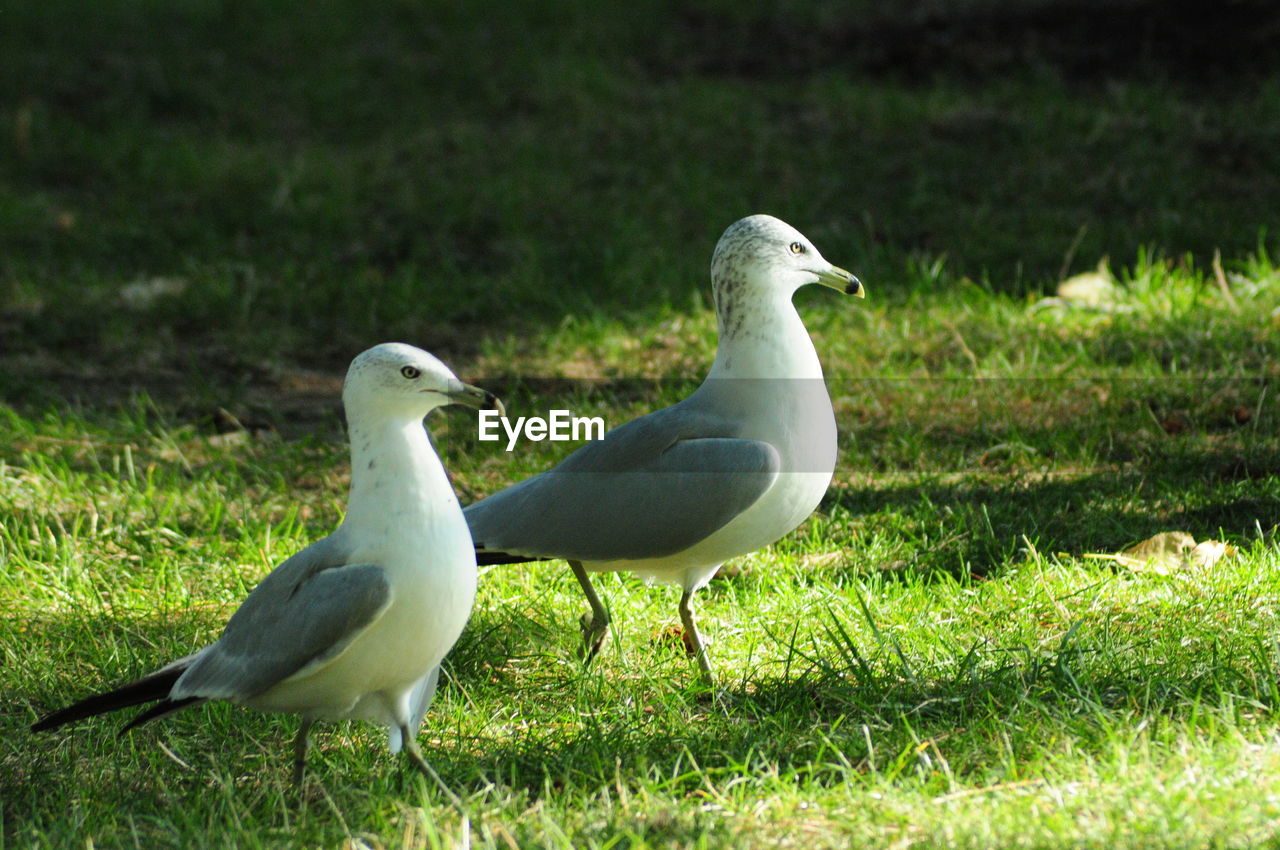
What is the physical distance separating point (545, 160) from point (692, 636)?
469 centimetres

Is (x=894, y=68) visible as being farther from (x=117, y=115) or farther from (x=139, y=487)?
(x=139, y=487)

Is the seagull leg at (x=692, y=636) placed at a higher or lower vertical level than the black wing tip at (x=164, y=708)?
lower

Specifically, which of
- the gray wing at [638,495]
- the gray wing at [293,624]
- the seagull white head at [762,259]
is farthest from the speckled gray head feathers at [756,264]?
the gray wing at [293,624]

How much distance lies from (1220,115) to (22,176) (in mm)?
6091

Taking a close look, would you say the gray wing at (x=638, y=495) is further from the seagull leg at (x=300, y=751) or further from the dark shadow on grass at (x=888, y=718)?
the seagull leg at (x=300, y=751)

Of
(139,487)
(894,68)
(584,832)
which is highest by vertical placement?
(894,68)

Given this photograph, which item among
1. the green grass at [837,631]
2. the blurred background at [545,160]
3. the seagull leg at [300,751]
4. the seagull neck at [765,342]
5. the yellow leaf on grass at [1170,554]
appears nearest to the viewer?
the green grass at [837,631]

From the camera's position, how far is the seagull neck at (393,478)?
2.80m

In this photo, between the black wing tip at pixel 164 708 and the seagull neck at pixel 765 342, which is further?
the seagull neck at pixel 765 342

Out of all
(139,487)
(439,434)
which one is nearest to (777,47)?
(439,434)

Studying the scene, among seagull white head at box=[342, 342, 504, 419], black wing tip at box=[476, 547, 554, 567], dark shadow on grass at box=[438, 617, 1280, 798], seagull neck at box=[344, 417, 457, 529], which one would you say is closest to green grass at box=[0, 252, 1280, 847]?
dark shadow on grass at box=[438, 617, 1280, 798]

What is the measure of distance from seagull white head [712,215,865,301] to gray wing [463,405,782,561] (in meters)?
0.33

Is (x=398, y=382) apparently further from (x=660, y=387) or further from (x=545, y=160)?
(x=545, y=160)

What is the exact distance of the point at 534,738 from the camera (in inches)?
124
